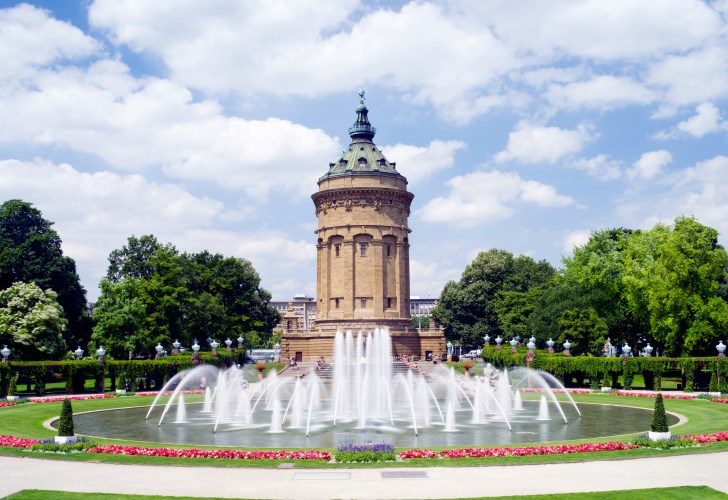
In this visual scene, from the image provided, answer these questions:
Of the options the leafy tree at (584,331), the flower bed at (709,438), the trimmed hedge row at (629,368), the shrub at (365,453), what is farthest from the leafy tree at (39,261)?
the flower bed at (709,438)

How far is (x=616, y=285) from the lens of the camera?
6059 centimetres

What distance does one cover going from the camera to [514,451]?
1864cm

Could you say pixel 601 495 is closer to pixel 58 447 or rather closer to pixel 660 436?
pixel 660 436

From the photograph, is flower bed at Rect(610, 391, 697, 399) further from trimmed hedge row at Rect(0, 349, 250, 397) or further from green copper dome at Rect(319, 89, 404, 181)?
green copper dome at Rect(319, 89, 404, 181)

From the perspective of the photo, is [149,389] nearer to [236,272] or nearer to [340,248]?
[340,248]

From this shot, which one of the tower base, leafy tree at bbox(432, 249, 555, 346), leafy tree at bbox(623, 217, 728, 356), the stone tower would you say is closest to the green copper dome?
the stone tower

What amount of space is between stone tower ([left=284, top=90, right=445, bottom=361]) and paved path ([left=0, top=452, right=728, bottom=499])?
187 feet

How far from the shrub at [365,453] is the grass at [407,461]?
0.36 meters

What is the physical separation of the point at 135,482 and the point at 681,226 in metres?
45.1

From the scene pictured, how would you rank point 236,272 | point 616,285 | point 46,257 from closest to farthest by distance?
point 616,285
point 46,257
point 236,272

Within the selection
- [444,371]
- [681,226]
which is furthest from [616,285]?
[444,371]

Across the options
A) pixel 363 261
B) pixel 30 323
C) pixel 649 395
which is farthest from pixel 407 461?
pixel 363 261

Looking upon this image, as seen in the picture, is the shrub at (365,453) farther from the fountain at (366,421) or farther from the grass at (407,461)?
the fountain at (366,421)

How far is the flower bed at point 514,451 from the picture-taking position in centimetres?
1845
